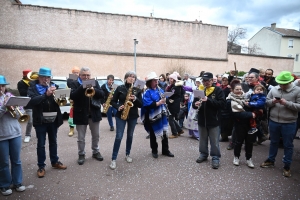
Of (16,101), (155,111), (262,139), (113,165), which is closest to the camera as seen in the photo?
(16,101)

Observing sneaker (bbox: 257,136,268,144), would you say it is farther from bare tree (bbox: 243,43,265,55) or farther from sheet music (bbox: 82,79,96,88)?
bare tree (bbox: 243,43,265,55)

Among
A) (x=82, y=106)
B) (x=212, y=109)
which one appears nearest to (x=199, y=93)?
(x=212, y=109)

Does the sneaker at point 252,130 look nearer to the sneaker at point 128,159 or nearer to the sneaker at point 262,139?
the sneaker at point 262,139

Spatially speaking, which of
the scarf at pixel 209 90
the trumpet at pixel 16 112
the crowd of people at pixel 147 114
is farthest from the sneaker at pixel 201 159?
the trumpet at pixel 16 112

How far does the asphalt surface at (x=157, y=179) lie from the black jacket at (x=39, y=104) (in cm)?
114

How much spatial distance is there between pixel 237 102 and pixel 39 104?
3.88 m

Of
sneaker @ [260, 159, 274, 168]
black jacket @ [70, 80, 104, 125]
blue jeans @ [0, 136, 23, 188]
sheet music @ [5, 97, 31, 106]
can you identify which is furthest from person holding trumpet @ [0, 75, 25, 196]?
sneaker @ [260, 159, 274, 168]

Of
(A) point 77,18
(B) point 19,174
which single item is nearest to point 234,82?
(B) point 19,174

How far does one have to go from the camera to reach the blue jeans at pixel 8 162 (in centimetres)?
326

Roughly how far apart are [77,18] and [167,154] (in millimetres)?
19290

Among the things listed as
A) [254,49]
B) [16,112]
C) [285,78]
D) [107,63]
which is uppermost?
[254,49]

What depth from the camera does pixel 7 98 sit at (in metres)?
3.19

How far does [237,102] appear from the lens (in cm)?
439

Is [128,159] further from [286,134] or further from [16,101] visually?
[286,134]
